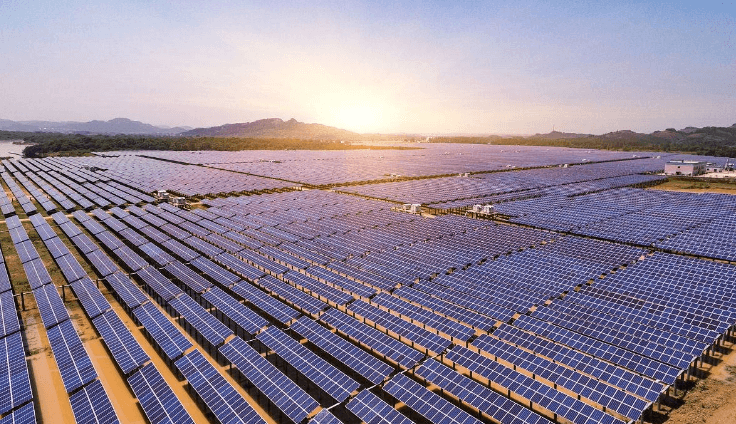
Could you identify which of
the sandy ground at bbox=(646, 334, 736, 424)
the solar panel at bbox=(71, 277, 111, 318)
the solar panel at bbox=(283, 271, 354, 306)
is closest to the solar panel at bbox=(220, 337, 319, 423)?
the solar panel at bbox=(283, 271, 354, 306)

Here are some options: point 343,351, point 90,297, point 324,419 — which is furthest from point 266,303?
point 90,297

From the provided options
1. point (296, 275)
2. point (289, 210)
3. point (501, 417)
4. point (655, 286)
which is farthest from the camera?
point (289, 210)


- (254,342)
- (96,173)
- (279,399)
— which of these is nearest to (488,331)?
(279,399)

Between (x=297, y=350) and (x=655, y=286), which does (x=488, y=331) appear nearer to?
(x=297, y=350)

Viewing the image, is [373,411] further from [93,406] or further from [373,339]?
[93,406]

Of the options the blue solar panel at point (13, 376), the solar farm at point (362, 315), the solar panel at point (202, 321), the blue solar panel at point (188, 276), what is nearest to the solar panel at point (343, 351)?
the solar farm at point (362, 315)

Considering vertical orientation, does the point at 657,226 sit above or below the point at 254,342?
above

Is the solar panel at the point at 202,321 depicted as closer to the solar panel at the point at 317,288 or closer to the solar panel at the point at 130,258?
the solar panel at the point at 317,288
